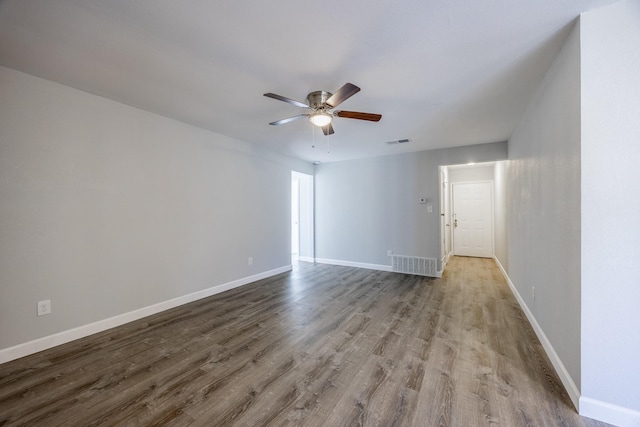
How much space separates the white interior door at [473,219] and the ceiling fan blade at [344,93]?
5.84 metres

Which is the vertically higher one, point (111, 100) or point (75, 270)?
point (111, 100)

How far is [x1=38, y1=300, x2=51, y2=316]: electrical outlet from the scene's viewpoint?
2252mm

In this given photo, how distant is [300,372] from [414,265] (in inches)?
143

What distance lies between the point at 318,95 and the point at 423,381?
8.38 ft

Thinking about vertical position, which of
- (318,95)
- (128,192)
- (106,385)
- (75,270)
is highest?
(318,95)

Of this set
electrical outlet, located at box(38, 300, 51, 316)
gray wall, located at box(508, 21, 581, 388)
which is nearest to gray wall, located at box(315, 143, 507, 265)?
gray wall, located at box(508, 21, 581, 388)

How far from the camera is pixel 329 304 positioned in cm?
337

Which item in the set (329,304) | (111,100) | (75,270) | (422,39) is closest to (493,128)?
(422,39)

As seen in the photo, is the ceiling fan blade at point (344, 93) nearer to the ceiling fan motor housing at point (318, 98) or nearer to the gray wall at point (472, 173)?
the ceiling fan motor housing at point (318, 98)

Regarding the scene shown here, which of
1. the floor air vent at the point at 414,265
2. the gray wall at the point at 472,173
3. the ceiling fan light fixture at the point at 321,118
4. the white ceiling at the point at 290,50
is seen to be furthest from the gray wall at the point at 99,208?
the gray wall at the point at 472,173

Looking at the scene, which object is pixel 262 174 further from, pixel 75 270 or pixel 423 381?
pixel 423 381

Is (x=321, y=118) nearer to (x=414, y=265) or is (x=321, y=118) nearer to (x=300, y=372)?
(x=300, y=372)

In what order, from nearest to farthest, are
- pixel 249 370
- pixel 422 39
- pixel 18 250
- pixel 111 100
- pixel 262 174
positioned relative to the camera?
pixel 422 39
pixel 249 370
pixel 18 250
pixel 111 100
pixel 262 174
